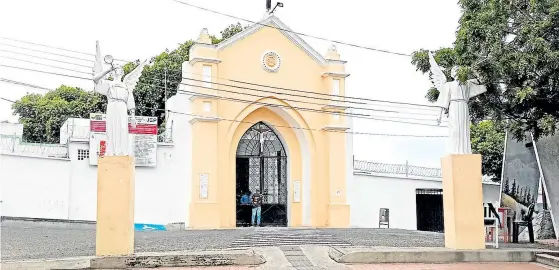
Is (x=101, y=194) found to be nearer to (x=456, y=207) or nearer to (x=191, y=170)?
(x=456, y=207)

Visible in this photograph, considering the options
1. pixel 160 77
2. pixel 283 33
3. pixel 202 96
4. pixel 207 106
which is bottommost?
pixel 207 106

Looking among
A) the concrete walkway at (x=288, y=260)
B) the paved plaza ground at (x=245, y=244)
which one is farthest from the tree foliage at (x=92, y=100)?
the concrete walkway at (x=288, y=260)

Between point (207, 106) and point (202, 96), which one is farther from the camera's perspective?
point (207, 106)

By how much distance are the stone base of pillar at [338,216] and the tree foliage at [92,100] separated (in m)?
11.1

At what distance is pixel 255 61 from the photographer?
19906 mm

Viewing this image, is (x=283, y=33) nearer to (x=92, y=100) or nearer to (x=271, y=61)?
(x=271, y=61)

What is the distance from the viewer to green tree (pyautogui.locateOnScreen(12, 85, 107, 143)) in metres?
32.3

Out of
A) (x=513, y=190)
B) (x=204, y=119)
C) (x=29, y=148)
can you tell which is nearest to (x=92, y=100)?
(x=29, y=148)

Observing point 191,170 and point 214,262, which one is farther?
point 191,170

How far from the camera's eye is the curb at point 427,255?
33.0ft

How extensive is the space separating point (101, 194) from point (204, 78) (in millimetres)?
9297

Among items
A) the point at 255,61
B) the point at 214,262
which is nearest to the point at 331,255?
the point at 214,262

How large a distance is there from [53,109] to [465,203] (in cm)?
2689

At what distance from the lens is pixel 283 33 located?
66.8 feet
